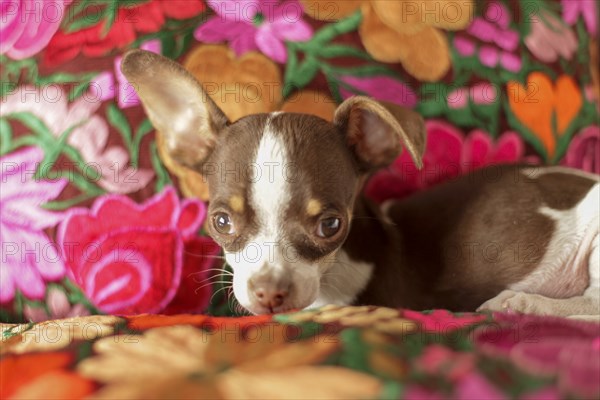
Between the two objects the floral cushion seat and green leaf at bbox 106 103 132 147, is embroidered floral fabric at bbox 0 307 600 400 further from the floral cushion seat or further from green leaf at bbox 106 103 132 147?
green leaf at bbox 106 103 132 147

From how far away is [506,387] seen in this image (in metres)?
1.20

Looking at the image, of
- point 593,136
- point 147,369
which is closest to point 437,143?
point 593,136

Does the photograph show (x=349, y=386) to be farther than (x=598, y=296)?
No

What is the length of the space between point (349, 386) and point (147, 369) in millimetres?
440

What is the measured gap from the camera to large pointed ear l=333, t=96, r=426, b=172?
77.4 inches

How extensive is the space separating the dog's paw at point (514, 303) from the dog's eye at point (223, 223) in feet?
3.00

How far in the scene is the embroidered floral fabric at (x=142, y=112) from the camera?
228 centimetres

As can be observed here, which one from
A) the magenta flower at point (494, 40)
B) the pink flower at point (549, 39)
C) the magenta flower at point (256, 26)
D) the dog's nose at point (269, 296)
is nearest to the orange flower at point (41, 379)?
the dog's nose at point (269, 296)

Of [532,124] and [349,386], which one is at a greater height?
[532,124]

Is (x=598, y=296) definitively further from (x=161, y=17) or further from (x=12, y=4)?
(x=12, y=4)

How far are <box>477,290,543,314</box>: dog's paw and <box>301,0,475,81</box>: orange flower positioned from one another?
0.95 metres

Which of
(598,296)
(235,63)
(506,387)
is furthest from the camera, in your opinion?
(235,63)

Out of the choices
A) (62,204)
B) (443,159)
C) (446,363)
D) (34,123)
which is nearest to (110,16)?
(34,123)

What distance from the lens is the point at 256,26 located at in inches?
97.1
